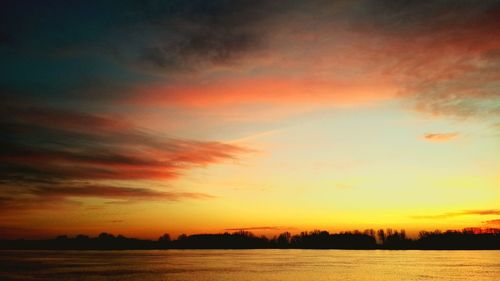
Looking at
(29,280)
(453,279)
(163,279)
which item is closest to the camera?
(29,280)

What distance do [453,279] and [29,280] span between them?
7533cm

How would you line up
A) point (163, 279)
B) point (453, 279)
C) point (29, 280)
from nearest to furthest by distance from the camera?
point (29, 280) → point (163, 279) → point (453, 279)

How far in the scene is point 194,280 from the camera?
74.7 metres

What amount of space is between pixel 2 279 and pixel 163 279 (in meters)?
26.3

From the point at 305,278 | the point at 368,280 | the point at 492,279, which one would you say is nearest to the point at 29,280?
the point at 305,278

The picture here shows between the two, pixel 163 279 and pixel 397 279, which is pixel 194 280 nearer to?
pixel 163 279

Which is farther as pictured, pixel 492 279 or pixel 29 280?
pixel 492 279

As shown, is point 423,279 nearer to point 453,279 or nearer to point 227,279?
point 453,279

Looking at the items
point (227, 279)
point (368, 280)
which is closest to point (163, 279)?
point (227, 279)

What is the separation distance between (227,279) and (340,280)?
797 inches

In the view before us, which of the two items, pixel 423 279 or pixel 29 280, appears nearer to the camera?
pixel 29 280

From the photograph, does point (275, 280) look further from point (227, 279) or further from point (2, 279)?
point (2, 279)

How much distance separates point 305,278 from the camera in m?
79.1

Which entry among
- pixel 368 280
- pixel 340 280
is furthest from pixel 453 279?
pixel 340 280
